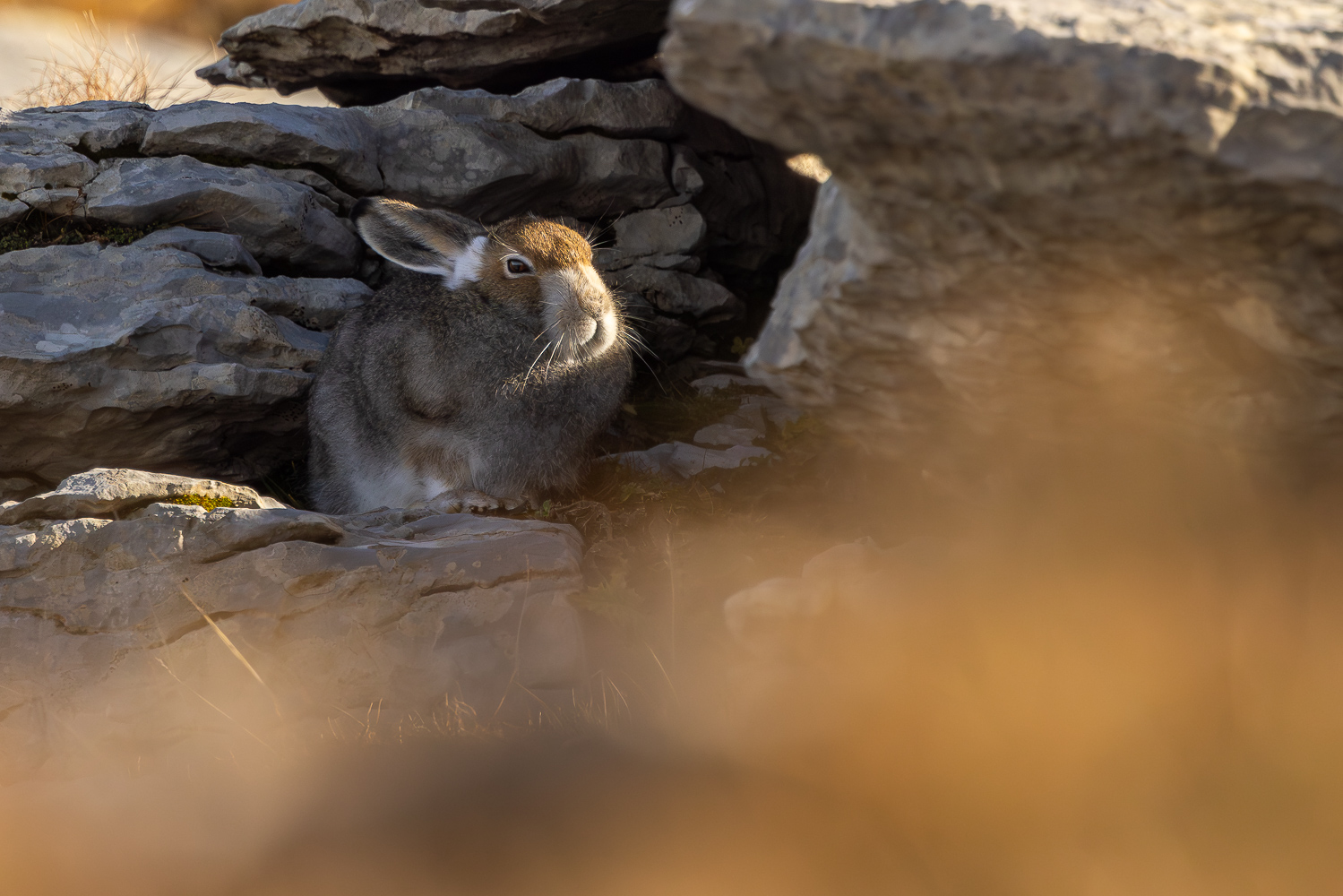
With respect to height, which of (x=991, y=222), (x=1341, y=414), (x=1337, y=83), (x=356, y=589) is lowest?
(x=356, y=589)

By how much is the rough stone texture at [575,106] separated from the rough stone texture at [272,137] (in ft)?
2.00

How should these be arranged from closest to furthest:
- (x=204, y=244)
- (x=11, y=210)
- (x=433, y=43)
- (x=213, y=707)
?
(x=213, y=707), (x=11, y=210), (x=204, y=244), (x=433, y=43)

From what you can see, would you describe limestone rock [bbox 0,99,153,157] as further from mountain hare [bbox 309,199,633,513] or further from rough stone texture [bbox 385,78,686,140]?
mountain hare [bbox 309,199,633,513]

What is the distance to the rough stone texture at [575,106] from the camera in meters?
7.80

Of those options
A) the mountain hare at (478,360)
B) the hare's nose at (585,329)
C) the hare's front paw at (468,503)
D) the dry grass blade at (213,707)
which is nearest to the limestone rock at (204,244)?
the mountain hare at (478,360)

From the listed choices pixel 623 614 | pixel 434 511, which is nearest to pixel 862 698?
pixel 623 614

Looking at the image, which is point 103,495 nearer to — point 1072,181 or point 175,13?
point 1072,181

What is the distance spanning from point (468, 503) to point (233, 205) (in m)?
2.91

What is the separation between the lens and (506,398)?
19.5ft

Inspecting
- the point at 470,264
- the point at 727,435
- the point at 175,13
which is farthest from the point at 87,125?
the point at 175,13

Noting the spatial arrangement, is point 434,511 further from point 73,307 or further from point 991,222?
point 991,222

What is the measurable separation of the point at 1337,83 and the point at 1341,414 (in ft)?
3.65

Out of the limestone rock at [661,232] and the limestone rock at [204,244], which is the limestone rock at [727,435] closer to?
the limestone rock at [661,232]

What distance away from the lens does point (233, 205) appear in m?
6.74
